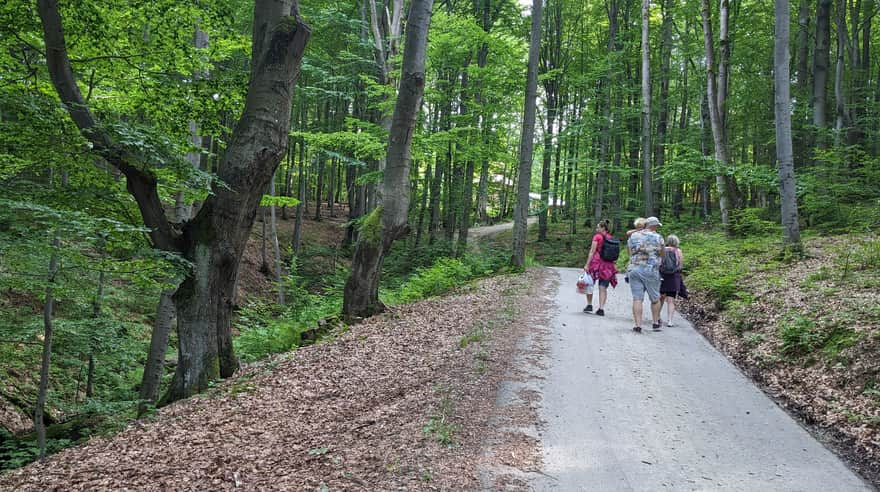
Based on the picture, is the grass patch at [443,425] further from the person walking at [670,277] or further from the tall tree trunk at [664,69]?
the tall tree trunk at [664,69]

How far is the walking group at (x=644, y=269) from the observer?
27.8ft

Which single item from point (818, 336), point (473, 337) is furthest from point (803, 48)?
point (473, 337)

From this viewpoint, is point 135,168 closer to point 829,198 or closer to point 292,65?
point 292,65

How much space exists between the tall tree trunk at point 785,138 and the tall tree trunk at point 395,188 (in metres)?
8.03

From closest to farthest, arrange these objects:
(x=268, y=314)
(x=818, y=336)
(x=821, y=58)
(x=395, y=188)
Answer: (x=818, y=336) < (x=395, y=188) < (x=268, y=314) < (x=821, y=58)

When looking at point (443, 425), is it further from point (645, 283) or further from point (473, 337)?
point (645, 283)

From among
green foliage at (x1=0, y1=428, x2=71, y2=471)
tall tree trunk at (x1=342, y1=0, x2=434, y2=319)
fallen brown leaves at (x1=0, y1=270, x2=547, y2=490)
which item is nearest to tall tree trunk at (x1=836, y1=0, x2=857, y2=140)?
tall tree trunk at (x1=342, y1=0, x2=434, y2=319)

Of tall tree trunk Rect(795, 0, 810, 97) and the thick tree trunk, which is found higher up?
tall tree trunk Rect(795, 0, 810, 97)

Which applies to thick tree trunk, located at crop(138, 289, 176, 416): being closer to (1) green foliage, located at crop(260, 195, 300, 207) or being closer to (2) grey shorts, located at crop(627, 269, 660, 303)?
(1) green foliage, located at crop(260, 195, 300, 207)

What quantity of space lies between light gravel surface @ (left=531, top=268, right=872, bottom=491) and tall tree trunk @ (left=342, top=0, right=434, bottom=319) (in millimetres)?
3965

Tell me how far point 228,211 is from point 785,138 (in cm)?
1145

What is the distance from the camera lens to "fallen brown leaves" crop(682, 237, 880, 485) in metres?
4.48

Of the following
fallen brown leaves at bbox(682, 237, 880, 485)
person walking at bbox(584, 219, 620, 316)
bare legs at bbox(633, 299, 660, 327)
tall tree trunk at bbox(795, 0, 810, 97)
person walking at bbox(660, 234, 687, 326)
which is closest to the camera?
fallen brown leaves at bbox(682, 237, 880, 485)

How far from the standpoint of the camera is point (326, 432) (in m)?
4.60
